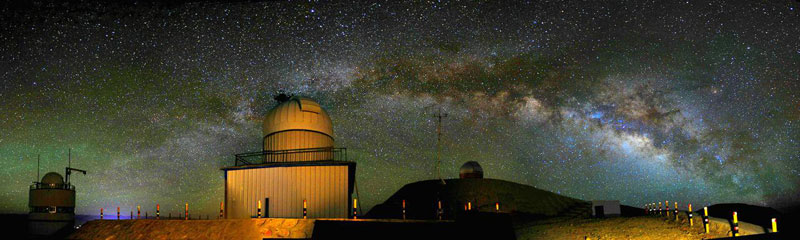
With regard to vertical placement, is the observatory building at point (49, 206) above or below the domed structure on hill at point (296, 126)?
below

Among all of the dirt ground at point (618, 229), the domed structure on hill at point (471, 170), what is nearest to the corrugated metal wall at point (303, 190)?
the dirt ground at point (618, 229)

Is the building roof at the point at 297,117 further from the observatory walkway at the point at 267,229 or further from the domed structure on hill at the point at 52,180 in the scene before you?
the domed structure on hill at the point at 52,180

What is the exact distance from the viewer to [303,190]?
886 inches

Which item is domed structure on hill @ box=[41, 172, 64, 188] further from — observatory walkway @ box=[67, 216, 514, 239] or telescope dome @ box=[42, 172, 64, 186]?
observatory walkway @ box=[67, 216, 514, 239]

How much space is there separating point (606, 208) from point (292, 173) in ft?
41.5

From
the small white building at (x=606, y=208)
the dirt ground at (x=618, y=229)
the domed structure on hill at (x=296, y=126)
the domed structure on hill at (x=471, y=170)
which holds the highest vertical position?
the domed structure on hill at (x=296, y=126)

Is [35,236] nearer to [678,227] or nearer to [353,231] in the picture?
[353,231]

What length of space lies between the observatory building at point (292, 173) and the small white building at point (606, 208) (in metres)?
9.97

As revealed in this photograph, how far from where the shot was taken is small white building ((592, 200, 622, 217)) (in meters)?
22.9

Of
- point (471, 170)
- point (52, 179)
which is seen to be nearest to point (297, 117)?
point (471, 170)

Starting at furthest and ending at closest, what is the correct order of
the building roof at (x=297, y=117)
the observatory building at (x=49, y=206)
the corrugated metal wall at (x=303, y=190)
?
the observatory building at (x=49, y=206) < the building roof at (x=297, y=117) < the corrugated metal wall at (x=303, y=190)

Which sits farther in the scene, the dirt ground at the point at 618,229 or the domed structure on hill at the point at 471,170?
the domed structure on hill at the point at 471,170

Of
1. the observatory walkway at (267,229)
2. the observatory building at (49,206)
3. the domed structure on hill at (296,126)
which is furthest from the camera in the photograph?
the observatory building at (49,206)

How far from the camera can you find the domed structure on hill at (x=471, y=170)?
126 feet
